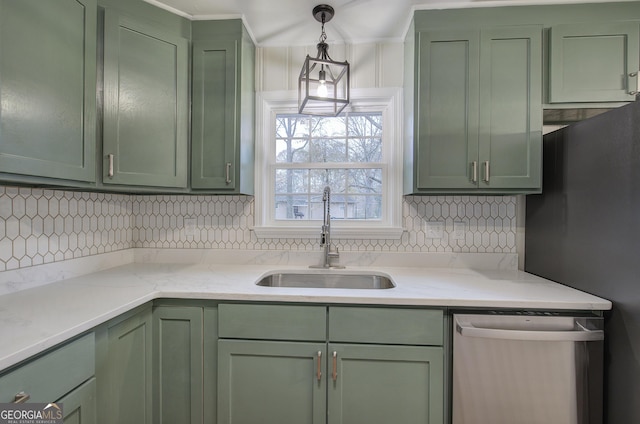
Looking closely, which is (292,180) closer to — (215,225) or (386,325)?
(215,225)

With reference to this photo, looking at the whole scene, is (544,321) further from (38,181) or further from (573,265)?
(38,181)

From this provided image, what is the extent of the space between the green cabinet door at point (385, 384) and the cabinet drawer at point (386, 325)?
1.5 inches

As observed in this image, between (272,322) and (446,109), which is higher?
(446,109)

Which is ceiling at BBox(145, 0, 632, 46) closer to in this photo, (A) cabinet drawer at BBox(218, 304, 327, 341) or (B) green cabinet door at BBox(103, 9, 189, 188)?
(B) green cabinet door at BBox(103, 9, 189, 188)

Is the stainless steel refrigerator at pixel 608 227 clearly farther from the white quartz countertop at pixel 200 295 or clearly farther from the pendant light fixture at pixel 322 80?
the pendant light fixture at pixel 322 80

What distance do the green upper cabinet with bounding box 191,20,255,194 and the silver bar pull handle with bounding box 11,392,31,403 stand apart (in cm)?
118

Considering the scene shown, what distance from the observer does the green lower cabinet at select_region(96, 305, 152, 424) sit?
113cm

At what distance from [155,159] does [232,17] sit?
98cm

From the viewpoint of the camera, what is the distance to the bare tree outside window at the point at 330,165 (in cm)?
216

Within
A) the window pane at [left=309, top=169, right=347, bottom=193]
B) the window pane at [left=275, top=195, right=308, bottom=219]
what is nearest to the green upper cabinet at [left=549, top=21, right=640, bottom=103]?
the window pane at [left=309, top=169, right=347, bottom=193]

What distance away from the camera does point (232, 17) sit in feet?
5.82

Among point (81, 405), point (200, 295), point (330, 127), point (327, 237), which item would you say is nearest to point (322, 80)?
point (330, 127)

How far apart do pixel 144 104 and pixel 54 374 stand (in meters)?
1.29

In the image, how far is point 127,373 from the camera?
125 cm
